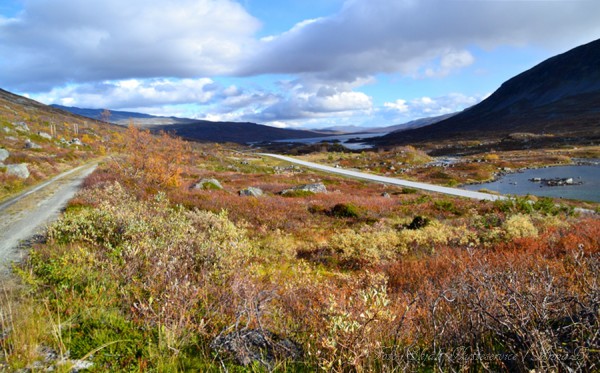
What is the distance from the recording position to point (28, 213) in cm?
1524

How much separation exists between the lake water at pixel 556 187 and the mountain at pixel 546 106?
230 ft

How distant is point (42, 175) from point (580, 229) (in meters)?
35.5

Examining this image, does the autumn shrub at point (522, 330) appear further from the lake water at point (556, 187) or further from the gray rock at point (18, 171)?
the lake water at point (556, 187)

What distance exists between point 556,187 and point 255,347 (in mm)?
41756

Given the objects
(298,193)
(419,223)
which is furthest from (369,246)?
(298,193)

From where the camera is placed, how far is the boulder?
4.21 m

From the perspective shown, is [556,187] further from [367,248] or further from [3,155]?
[3,155]

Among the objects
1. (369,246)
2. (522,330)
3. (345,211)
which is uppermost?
(522,330)

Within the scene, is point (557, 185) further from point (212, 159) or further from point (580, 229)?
point (212, 159)

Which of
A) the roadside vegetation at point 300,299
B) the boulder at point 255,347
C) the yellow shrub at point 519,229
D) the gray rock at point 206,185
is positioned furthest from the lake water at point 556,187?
the boulder at point 255,347

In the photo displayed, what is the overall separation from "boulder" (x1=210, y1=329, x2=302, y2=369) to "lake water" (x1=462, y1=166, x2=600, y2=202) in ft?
113

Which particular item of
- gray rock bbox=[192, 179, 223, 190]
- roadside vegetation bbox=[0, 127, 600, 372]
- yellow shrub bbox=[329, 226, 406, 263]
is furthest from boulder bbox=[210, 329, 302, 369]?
gray rock bbox=[192, 179, 223, 190]

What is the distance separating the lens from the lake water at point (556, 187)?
106 ft

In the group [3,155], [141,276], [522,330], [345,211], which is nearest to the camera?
[522,330]
